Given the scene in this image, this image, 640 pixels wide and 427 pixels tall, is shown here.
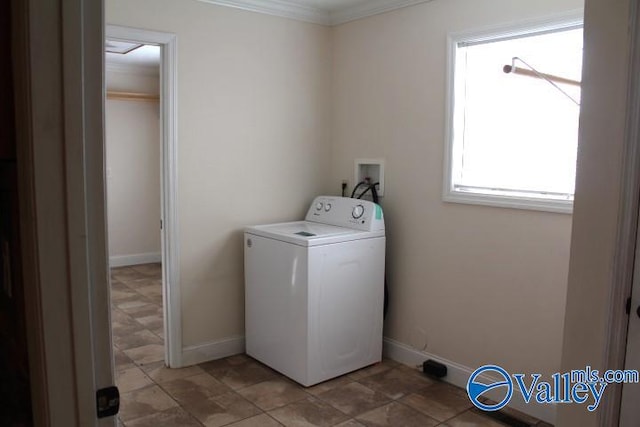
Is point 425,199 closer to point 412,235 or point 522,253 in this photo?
point 412,235

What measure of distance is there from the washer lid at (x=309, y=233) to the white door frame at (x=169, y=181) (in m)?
0.53

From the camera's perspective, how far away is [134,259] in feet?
21.0

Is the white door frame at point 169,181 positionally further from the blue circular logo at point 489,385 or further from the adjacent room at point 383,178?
the blue circular logo at point 489,385

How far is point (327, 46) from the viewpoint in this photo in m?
3.93

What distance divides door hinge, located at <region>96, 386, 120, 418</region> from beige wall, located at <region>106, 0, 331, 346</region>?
8.47 ft

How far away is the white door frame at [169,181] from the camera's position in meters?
3.20

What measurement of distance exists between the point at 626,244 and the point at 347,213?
2.06m

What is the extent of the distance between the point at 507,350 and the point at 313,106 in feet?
7.22

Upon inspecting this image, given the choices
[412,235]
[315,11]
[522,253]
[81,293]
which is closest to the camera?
[81,293]

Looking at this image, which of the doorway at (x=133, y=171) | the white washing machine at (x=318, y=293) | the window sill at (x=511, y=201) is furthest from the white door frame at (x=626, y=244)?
the doorway at (x=133, y=171)

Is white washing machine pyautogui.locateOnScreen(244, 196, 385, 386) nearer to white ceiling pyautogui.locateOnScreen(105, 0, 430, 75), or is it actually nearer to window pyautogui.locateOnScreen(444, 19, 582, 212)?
window pyautogui.locateOnScreen(444, 19, 582, 212)

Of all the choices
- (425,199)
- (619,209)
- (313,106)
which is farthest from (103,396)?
(313,106)

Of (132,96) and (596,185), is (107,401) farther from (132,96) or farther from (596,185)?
(132,96)

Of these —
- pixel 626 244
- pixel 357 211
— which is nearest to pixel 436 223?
pixel 357 211
